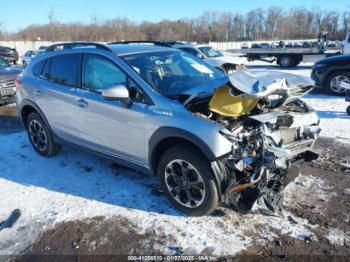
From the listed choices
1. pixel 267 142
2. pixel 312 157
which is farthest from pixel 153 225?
pixel 312 157

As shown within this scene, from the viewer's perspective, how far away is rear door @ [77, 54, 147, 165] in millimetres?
3824

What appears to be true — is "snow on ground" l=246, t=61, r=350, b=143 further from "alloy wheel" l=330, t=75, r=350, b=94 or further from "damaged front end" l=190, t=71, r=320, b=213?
Answer: "damaged front end" l=190, t=71, r=320, b=213

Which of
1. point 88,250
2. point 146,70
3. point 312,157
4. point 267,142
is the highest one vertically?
point 146,70

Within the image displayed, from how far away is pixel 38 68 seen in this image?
5426 mm

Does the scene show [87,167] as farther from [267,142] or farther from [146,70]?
[267,142]

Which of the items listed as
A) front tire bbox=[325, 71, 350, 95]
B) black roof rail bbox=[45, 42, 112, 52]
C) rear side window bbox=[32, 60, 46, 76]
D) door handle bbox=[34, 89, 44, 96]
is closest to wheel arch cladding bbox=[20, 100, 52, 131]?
door handle bbox=[34, 89, 44, 96]

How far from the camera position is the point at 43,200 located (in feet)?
13.9

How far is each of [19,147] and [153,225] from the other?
3.78 m

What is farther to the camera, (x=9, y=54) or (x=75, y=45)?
(x=9, y=54)

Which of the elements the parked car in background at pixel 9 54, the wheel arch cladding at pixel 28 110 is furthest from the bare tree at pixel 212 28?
the wheel arch cladding at pixel 28 110

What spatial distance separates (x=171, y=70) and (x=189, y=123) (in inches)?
48.4

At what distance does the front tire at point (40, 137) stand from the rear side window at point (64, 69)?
0.80 metres

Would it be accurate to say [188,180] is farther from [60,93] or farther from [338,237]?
[60,93]

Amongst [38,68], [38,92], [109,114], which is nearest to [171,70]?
[109,114]
